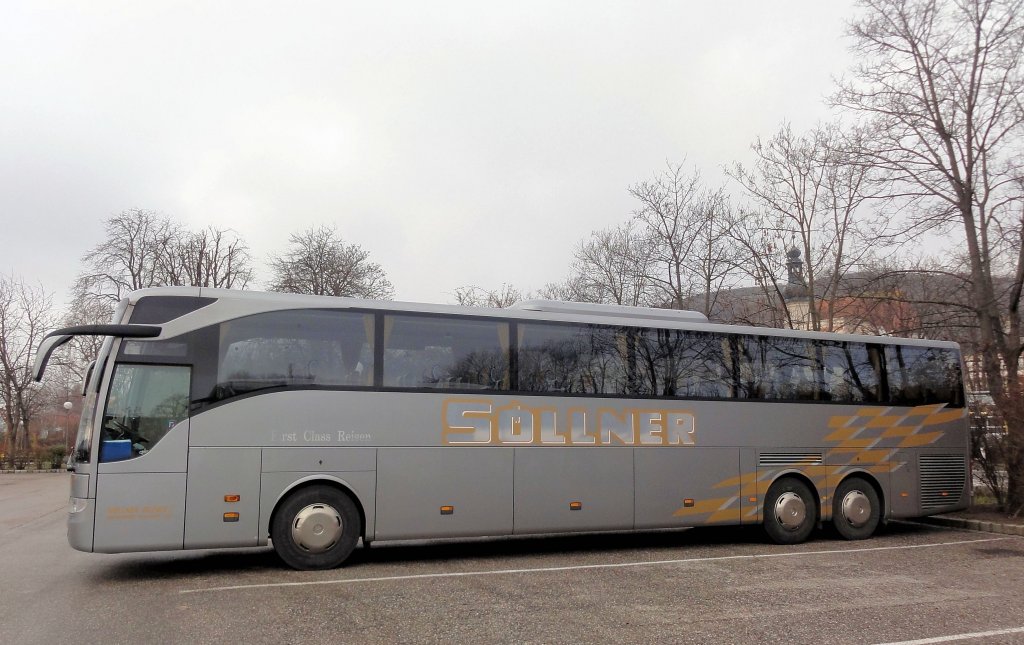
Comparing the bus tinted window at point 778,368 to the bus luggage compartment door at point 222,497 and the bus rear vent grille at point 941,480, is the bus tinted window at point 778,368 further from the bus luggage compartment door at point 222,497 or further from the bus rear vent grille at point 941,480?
the bus luggage compartment door at point 222,497

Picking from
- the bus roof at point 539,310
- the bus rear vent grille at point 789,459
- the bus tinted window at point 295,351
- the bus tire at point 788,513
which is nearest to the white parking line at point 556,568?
the bus tire at point 788,513

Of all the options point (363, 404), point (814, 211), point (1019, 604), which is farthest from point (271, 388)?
point (814, 211)

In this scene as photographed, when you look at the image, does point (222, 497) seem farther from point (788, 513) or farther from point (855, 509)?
point (855, 509)

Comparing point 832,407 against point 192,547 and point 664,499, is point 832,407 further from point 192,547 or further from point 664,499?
point 192,547

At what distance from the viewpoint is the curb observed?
43.5 ft

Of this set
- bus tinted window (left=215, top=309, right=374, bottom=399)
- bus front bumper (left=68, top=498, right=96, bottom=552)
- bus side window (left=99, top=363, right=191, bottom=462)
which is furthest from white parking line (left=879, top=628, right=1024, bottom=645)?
bus front bumper (left=68, top=498, right=96, bottom=552)

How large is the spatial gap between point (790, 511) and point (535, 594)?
19.7ft

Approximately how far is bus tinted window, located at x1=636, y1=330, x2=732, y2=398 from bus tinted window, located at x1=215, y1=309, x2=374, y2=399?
166 inches

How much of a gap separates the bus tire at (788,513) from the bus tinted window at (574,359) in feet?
10.6

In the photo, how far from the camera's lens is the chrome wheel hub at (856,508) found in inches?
510

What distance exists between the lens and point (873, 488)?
13328mm

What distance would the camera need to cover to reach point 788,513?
41.0 feet

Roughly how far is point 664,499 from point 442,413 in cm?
376

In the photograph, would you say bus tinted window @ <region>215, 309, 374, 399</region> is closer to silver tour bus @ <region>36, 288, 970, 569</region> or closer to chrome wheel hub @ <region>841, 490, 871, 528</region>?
silver tour bus @ <region>36, 288, 970, 569</region>
